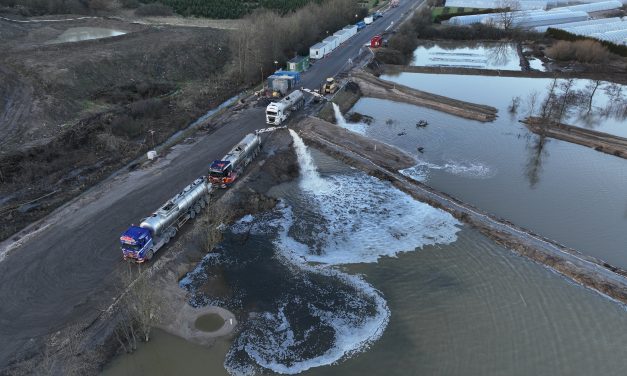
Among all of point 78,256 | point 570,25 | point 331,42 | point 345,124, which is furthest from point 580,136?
point 570,25

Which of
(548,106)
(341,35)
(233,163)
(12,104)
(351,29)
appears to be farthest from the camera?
(351,29)

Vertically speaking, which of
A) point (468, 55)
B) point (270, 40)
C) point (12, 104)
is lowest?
point (12, 104)

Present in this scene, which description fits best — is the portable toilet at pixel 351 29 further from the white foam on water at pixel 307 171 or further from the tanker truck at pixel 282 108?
the white foam on water at pixel 307 171

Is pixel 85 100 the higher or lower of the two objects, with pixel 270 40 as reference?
lower

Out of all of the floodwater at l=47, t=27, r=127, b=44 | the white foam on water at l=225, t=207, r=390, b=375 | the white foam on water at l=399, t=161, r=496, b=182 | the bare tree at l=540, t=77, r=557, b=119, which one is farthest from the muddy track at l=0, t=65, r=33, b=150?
the bare tree at l=540, t=77, r=557, b=119

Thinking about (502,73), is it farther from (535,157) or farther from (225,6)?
(225,6)

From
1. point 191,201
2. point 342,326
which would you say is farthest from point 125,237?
point 342,326
